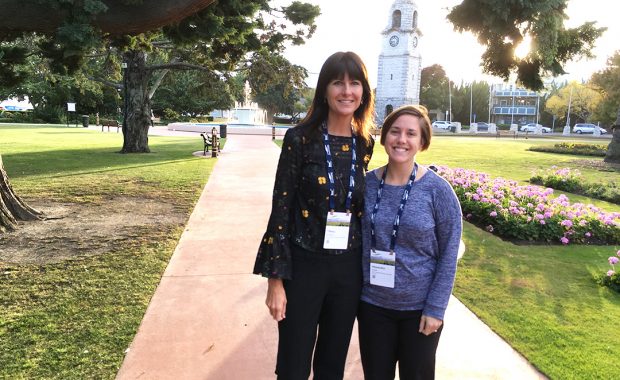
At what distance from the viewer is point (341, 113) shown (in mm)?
2129

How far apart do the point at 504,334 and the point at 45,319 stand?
3.68m

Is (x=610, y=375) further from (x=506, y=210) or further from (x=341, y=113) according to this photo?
(x=506, y=210)

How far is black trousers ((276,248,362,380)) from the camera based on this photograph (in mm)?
2121

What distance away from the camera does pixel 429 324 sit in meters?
2.09

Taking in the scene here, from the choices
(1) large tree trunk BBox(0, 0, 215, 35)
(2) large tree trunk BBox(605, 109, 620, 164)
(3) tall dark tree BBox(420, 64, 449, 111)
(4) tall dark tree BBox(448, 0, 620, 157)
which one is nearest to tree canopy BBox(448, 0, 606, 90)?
(4) tall dark tree BBox(448, 0, 620, 157)

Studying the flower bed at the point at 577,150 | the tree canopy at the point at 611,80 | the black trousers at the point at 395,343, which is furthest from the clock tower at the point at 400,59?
the black trousers at the point at 395,343

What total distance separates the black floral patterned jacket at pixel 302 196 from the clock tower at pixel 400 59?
6049 centimetres

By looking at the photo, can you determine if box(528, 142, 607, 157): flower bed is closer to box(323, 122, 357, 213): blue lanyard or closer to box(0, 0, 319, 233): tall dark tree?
box(0, 0, 319, 233): tall dark tree

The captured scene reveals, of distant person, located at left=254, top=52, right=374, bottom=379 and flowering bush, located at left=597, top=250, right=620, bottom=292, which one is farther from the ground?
distant person, located at left=254, top=52, right=374, bottom=379

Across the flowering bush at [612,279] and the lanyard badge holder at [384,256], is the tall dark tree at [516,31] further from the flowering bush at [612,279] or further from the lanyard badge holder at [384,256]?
the lanyard badge holder at [384,256]

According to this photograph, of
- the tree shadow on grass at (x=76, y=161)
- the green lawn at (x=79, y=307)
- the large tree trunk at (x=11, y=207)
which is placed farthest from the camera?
the tree shadow on grass at (x=76, y=161)

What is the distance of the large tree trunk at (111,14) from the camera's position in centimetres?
496

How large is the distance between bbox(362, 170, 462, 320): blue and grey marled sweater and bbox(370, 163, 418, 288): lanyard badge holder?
19 mm

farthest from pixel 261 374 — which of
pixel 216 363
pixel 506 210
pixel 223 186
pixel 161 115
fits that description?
pixel 161 115
